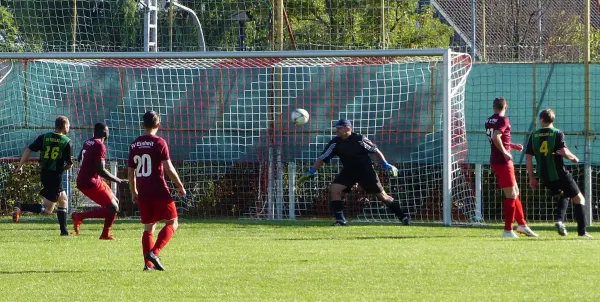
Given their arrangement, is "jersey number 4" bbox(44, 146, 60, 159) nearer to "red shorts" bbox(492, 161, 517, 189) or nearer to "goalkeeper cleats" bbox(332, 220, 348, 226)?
"goalkeeper cleats" bbox(332, 220, 348, 226)

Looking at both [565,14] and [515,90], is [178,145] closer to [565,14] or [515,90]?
[515,90]

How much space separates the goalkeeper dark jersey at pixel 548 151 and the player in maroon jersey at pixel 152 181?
225 inches

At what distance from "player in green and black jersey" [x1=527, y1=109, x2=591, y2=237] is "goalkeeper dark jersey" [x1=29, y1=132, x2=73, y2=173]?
6.52m

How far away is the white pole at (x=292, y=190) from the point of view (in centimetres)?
1961

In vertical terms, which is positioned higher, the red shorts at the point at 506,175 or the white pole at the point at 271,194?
the red shorts at the point at 506,175

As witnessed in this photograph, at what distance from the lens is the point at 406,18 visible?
89.2 ft

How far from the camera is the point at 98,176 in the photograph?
1552 centimetres

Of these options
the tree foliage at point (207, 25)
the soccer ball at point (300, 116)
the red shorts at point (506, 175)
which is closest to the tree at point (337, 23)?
the tree foliage at point (207, 25)

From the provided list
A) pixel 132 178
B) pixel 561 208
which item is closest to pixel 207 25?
pixel 561 208

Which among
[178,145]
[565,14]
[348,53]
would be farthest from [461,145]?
[565,14]

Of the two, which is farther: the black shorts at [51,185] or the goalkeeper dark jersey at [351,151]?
the goalkeeper dark jersey at [351,151]

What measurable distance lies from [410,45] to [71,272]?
1598 centimetres

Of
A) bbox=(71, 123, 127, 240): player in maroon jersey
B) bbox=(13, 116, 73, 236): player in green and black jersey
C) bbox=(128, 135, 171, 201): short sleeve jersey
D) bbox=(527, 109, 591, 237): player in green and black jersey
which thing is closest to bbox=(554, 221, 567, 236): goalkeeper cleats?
bbox=(527, 109, 591, 237): player in green and black jersey

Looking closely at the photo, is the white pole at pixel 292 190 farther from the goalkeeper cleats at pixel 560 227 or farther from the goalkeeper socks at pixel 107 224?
the goalkeeper cleats at pixel 560 227
